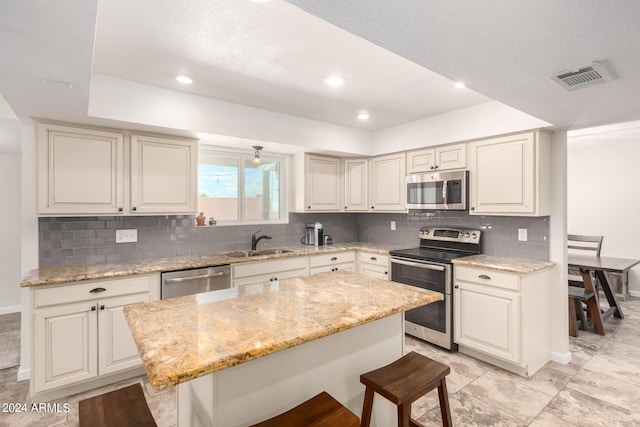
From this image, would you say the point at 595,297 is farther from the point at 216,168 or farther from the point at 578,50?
the point at 216,168

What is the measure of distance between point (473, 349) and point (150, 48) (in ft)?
11.8

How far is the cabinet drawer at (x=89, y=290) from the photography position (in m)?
2.31

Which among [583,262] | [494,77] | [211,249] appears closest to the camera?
[494,77]

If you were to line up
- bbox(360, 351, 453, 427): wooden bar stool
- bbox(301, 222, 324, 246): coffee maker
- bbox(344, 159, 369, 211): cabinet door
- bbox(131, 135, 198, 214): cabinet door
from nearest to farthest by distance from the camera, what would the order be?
bbox(360, 351, 453, 427): wooden bar stool, bbox(131, 135, 198, 214): cabinet door, bbox(301, 222, 324, 246): coffee maker, bbox(344, 159, 369, 211): cabinet door

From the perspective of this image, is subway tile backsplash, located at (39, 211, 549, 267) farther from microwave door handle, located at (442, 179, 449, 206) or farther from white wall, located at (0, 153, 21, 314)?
white wall, located at (0, 153, 21, 314)

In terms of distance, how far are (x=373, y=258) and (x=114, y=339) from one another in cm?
273

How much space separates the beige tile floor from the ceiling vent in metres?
2.15

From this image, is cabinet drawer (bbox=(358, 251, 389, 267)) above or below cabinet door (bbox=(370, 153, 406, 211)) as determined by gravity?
below

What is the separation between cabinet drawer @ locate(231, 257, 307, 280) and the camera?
10.4 feet

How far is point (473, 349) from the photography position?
3066 millimetres

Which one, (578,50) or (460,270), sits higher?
(578,50)

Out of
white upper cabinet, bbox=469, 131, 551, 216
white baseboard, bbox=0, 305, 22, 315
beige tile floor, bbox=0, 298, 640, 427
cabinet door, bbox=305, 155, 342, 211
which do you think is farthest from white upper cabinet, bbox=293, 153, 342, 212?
white baseboard, bbox=0, 305, 22, 315

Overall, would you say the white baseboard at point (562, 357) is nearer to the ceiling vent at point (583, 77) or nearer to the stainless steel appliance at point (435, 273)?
the stainless steel appliance at point (435, 273)

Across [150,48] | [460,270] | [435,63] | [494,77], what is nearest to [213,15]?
[150,48]
